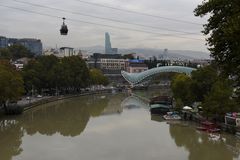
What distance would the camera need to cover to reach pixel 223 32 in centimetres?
884

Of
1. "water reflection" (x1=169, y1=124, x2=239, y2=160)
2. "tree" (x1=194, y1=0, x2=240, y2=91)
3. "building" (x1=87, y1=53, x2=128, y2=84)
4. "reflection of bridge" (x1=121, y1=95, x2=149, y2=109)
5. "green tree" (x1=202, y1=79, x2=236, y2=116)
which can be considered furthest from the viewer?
"building" (x1=87, y1=53, x2=128, y2=84)

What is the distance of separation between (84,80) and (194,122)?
27780 millimetres

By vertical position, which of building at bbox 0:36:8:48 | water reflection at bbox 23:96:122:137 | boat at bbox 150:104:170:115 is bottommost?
water reflection at bbox 23:96:122:137

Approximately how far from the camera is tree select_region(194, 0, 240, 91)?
8.62 metres

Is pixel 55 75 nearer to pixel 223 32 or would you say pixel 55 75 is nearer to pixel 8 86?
pixel 8 86

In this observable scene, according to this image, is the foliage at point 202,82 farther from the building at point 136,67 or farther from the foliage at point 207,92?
the building at point 136,67

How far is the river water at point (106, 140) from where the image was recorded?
16.8 m

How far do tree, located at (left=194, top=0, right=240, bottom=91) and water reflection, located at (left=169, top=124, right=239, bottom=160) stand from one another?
24.8ft

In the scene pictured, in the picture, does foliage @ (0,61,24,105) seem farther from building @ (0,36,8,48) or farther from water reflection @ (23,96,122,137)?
building @ (0,36,8,48)

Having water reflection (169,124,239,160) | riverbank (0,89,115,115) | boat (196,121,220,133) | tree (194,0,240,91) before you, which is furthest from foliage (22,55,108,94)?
tree (194,0,240,91)

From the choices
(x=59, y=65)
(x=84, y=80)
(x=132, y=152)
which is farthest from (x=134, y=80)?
(x=132, y=152)

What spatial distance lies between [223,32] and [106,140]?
11889mm

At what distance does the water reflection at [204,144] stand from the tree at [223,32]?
7.55 metres

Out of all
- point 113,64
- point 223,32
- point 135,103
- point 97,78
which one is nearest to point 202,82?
point 135,103
